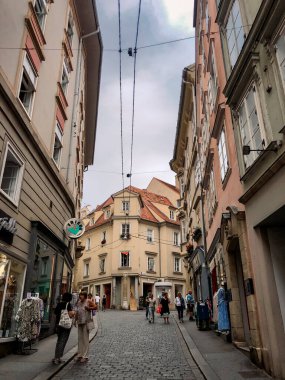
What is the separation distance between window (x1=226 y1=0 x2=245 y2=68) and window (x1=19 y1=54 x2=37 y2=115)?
21.9 feet

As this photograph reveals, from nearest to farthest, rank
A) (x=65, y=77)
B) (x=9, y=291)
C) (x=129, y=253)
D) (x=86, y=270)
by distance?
(x=9, y=291) → (x=65, y=77) → (x=129, y=253) → (x=86, y=270)

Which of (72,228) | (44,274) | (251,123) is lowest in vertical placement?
(44,274)

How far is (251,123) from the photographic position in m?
8.84

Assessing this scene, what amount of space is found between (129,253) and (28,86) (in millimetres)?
33296

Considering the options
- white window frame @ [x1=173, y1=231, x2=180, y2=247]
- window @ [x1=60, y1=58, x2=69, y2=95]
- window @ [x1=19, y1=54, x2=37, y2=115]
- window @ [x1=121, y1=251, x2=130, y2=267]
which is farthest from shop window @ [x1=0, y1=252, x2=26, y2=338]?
white window frame @ [x1=173, y1=231, x2=180, y2=247]

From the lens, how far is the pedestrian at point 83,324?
923 cm

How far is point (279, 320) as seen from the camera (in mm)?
7375

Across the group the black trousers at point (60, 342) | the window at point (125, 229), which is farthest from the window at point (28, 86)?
the window at point (125, 229)

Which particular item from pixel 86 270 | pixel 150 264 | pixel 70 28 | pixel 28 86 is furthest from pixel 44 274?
pixel 86 270

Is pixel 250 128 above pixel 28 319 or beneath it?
above

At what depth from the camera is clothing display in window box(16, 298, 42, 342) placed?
9.76m

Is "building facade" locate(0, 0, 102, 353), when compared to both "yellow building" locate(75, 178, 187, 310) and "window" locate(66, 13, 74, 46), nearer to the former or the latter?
"window" locate(66, 13, 74, 46)

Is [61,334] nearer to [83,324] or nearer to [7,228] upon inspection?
[83,324]

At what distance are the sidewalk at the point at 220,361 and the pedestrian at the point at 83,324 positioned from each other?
9.40 ft
